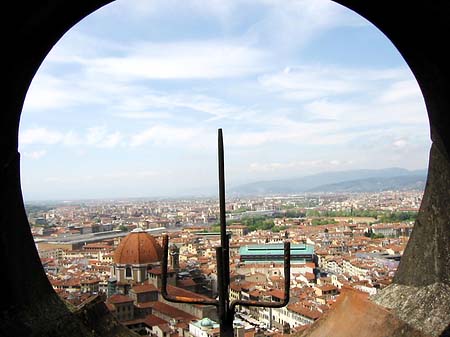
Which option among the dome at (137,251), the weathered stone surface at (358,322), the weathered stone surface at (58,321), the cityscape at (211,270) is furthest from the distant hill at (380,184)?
the weathered stone surface at (58,321)

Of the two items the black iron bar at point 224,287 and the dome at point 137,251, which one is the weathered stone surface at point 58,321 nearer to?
the black iron bar at point 224,287

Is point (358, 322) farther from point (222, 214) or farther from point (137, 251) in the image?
point (137, 251)

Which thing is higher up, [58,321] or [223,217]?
[223,217]

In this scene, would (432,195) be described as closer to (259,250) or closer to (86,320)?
(86,320)

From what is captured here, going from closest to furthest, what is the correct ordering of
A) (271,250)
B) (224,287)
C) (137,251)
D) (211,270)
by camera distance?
(224,287)
(137,251)
(211,270)
(271,250)

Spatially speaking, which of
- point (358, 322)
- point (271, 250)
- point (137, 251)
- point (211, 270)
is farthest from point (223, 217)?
point (271, 250)

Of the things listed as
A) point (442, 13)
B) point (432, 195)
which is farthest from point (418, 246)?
point (442, 13)

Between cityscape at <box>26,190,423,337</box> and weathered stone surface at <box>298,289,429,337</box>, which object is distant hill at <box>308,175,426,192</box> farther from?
weathered stone surface at <box>298,289,429,337</box>
